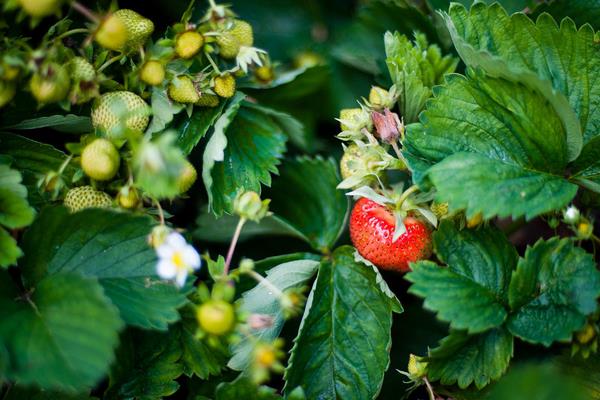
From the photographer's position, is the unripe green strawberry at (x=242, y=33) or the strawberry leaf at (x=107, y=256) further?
the unripe green strawberry at (x=242, y=33)

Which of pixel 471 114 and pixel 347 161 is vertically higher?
pixel 471 114

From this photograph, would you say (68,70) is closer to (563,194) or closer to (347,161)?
(347,161)

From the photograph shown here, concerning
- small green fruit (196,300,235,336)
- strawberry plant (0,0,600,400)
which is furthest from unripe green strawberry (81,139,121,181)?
small green fruit (196,300,235,336)

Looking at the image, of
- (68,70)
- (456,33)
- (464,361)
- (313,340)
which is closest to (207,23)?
(68,70)

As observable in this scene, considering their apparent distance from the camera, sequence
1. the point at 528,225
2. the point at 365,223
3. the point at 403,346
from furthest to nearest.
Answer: the point at 528,225
the point at 403,346
the point at 365,223

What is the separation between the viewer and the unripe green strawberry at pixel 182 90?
901mm

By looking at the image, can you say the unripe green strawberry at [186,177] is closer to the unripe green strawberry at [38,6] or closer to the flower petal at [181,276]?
the flower petal at [181,276]

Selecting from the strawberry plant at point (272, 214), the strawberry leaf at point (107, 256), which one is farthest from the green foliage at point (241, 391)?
the strawberry leaf at point (107, 256)

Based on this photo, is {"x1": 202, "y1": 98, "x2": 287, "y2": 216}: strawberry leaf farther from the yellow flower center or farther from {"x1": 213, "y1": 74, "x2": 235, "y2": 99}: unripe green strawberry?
the yellow flower center

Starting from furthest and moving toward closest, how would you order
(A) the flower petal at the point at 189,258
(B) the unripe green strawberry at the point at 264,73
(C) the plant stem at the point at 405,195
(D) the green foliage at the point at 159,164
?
1. (B) the unripe green strawberry at the point at 264,73
2. (C) the plant stem at the point at 405,195
3. (A) the flower petal at the point at 189,258
4. (D) the green foliage at the point at 159,164

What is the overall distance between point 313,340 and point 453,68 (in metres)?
0.46

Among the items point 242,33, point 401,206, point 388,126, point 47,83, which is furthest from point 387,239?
point 47,83

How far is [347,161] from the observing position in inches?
37.9

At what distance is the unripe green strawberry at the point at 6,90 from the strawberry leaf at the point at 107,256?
0.14 m
